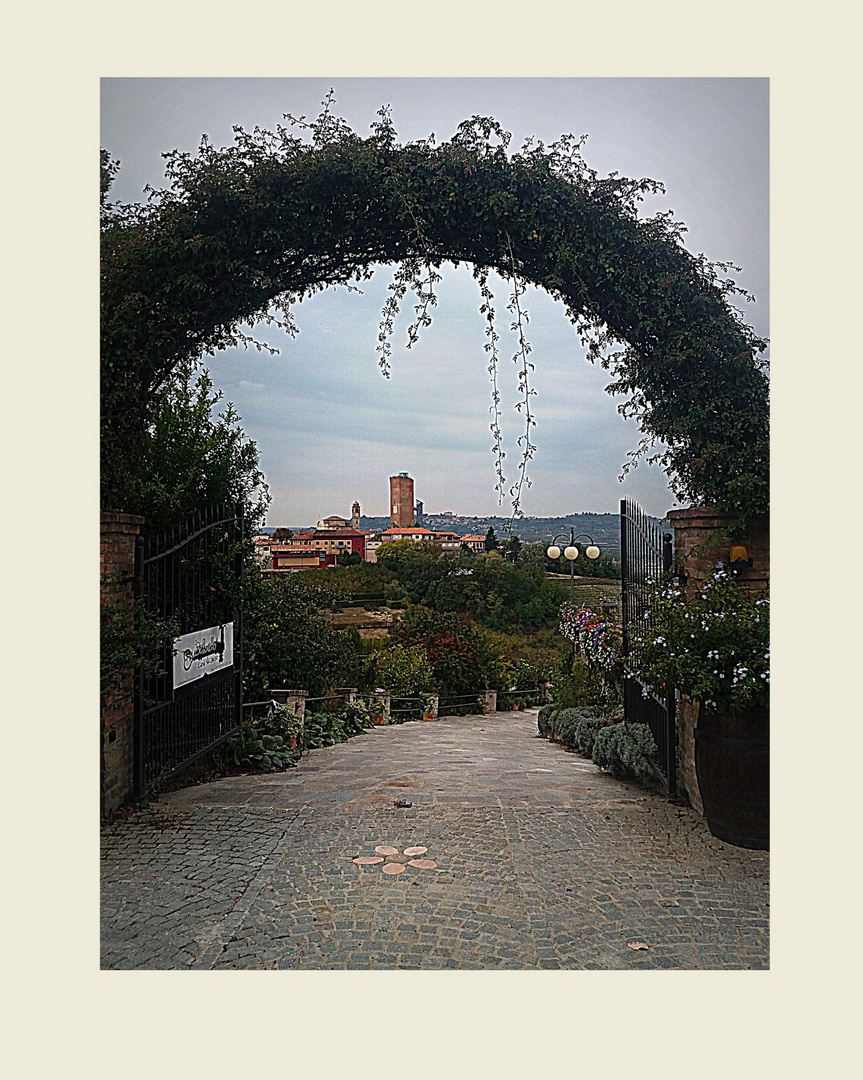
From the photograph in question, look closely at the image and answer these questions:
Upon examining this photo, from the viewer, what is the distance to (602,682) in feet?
22.5

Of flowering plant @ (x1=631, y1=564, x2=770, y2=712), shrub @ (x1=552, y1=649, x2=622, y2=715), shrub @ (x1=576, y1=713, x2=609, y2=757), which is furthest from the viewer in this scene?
shrub @ (x1=552, y1=649, x2=622, y2=715)

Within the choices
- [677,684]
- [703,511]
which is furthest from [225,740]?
[703,511]

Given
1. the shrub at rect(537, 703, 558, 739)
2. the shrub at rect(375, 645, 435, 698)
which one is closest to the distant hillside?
the shrub at rect(537, 703, 558, 739)

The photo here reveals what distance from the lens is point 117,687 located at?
411 centimetres

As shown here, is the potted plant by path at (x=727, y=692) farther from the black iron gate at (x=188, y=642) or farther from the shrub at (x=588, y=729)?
the black iron gate at (x=188, y=642)

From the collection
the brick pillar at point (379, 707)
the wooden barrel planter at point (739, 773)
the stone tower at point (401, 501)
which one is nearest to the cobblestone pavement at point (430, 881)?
the wooden barrel planter at point (739, 773)

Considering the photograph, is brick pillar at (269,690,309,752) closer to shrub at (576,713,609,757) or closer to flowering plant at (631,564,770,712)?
shrub at (576,713,609,757)

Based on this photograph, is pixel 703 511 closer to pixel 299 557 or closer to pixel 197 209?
pixel 197 209

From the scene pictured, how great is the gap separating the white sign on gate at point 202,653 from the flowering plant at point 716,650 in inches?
104

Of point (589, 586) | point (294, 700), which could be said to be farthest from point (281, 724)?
point (589, 586)

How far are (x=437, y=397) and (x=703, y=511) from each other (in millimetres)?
7207

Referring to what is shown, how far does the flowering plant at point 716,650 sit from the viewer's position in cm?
362

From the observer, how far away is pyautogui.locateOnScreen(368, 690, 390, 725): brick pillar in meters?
10.4

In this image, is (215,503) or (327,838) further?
(215,503)
